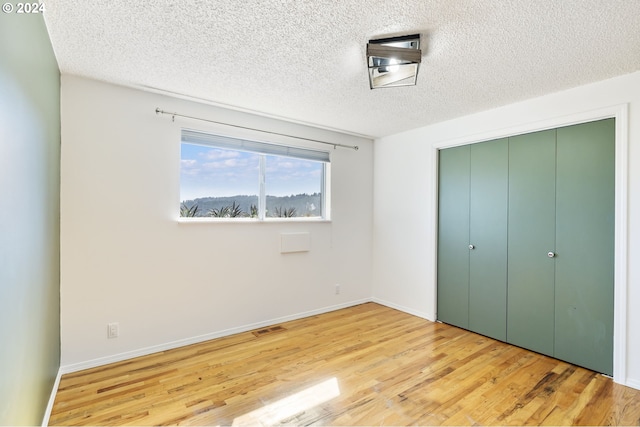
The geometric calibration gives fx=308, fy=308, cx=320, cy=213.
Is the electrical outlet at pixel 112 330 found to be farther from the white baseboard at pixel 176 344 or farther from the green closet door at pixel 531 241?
the green closet door at pixel 531 241

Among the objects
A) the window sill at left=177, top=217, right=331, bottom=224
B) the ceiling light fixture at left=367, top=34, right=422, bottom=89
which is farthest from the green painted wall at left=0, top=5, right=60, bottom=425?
the ceiling light fixture at left=367, top=34, right=422, bottom=89

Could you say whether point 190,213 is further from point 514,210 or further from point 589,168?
point 589,168

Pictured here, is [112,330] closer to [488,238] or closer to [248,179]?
[248,179]

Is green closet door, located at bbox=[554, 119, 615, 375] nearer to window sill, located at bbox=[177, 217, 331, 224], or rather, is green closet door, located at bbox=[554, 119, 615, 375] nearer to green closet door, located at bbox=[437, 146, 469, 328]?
green closet door, located at bbox=[437, 146, 469, 328]

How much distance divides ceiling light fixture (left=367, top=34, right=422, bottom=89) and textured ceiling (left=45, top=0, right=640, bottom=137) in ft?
0.19

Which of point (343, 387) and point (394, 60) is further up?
point (394, 60)

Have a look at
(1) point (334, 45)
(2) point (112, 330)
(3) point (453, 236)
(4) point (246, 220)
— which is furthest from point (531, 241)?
(2) point (112, 330)

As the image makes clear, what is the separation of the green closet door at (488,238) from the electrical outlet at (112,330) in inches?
139

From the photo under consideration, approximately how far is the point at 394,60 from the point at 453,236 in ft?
7.48

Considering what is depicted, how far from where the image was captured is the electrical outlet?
2630mm

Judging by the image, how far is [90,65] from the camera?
2.31 metres

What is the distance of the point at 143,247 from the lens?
110 inches

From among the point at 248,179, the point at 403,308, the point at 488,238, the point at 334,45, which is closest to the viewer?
the point at 334,45

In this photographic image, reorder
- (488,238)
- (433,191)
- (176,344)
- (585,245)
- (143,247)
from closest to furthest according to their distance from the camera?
(585,245) → (143,247) → (176,344) → (488,238) → (433,191)
